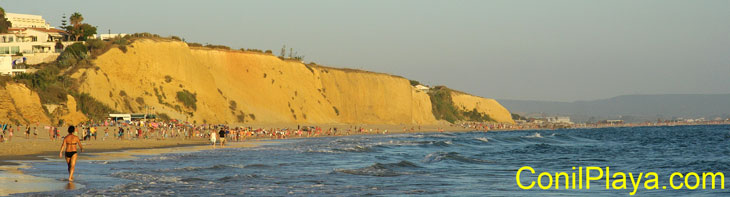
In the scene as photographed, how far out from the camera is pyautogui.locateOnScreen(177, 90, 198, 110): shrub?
67125 mm

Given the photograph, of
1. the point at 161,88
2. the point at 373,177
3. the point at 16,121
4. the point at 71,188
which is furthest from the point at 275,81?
the point at 71,188

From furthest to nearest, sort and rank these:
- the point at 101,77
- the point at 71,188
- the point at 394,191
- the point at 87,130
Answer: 1. the point at 101,77
2. the point at 87,130
3. the point at 394,191
4. the point at 71,188

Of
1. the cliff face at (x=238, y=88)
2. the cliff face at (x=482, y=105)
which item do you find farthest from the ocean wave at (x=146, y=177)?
the cliff face at (x=482, y=105)

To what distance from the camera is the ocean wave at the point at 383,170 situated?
912 inches

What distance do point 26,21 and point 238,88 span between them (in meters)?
32.2

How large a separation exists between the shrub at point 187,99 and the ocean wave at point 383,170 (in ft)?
142

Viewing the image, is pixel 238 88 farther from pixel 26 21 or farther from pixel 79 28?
pixel 26 21

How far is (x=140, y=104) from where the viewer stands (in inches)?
2482

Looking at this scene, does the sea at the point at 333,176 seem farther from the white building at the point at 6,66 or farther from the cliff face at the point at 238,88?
the white building at the point at 6,66

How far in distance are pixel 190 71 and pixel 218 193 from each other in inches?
2250

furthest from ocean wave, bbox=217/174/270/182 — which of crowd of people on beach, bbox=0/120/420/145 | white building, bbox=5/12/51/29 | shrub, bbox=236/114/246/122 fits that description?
white building, bbox=5/12/51/29

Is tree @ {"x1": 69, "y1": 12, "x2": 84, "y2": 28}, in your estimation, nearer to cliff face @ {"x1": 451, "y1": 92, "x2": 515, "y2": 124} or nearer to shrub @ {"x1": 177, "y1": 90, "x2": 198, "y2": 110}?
shrub @ {"x1": 177, "y1": 90, "x2": 198, "y2": 110}

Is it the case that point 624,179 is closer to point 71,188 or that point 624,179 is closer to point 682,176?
point 682,176

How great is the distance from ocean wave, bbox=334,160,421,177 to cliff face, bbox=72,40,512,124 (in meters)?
38.8
